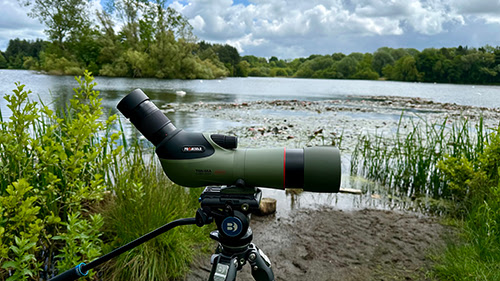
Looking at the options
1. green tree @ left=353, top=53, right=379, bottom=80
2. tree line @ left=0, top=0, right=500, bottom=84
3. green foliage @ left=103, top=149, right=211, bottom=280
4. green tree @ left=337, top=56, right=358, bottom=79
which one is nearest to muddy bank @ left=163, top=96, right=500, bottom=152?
green foliage @ left=103, top=149, right=211, bottom=280

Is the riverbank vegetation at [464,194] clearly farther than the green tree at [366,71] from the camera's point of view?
No

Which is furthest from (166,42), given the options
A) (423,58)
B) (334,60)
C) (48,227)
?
(334,60)

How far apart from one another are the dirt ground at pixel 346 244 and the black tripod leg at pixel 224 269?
3.37 ft

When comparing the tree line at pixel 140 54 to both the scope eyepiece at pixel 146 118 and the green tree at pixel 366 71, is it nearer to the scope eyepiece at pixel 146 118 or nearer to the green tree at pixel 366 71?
the green tree at pixel 366 71

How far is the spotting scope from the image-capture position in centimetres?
118

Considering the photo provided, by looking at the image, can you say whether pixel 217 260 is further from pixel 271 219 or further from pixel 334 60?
pixel 334 60

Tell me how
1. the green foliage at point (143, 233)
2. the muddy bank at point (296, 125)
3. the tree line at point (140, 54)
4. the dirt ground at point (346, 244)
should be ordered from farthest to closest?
1. the tree line at point (140, 54)
2. the muddy bank at point (296, 125)
3. the dirt ground at point (346, 244)
4. the green foliage at point (143, 233)

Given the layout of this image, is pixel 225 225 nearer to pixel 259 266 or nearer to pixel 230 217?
pixel 230 217

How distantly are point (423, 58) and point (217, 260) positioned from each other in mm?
49954

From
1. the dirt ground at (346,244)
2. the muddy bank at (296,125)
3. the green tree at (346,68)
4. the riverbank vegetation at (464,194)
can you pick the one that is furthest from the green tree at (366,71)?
the dirt ground at (346,244)

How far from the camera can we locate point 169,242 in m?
2.19

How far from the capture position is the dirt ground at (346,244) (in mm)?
2359

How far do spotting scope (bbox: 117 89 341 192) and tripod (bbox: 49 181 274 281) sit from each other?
4cm

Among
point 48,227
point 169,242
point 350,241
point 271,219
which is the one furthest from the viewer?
point 271,219
